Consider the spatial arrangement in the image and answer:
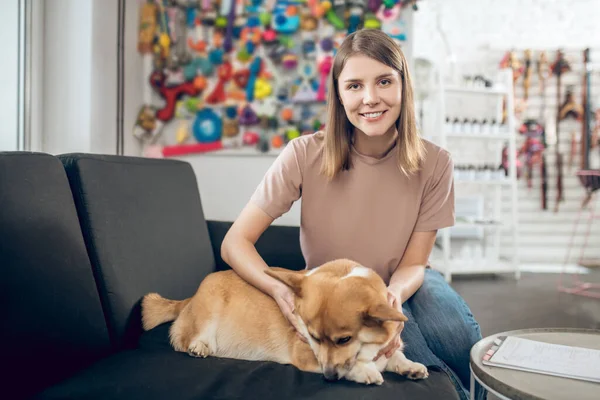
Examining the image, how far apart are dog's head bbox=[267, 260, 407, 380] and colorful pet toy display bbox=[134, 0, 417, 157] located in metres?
2.10

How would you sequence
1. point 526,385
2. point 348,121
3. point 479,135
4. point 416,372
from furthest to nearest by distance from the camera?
point 479,135 → point 348,121 → point 416,372 → point 526,385

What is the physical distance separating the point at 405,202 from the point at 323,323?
2.01 ft

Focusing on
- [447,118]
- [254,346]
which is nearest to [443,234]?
[447,118]

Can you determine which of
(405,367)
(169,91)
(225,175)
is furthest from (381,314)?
(169,91)

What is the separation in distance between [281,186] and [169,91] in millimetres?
2047

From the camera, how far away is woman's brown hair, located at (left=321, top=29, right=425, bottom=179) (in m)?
1.55

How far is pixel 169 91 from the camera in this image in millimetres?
3375

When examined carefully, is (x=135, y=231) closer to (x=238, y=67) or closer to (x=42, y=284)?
(x=42, y=284)

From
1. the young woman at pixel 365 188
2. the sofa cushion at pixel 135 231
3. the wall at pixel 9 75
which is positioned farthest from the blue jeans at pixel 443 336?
the wall at pixel 9 75

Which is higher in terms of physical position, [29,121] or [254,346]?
[29,121]

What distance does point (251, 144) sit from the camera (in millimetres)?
3354

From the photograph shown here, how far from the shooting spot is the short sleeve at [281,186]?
168 centimetres

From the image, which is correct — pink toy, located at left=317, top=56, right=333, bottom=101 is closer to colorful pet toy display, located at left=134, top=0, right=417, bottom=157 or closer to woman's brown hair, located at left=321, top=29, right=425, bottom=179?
colorful pet toy display, located at left=134, top=0, right=417, bottom=157

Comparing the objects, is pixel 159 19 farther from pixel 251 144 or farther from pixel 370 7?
pixel 370 7
